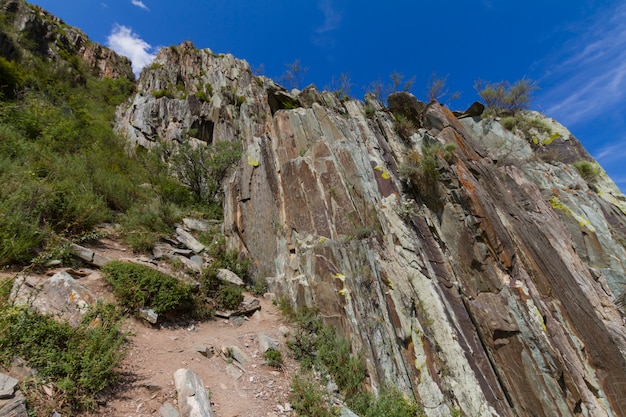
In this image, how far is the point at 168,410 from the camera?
3.77 meters

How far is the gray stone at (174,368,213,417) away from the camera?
382cm

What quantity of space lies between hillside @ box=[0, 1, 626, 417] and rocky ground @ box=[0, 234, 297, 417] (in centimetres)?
112

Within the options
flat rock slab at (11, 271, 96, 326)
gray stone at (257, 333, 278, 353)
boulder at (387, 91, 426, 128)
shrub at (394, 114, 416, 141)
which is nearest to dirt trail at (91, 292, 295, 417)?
gray stone at (257, 333, 278, 353)

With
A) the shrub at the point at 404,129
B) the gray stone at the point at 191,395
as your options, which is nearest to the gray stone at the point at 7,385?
the gray stone at the point at 191,395

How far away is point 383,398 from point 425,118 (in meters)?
12.2

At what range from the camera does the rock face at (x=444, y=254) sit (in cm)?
598

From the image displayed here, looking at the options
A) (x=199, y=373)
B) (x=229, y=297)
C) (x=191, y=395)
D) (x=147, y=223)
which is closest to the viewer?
(x=191, y=395)

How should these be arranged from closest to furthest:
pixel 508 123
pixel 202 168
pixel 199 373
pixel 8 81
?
pixel 199 373, pixel 202 168, pixel 8 81, pixel 508 123

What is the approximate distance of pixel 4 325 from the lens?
3.41 meters

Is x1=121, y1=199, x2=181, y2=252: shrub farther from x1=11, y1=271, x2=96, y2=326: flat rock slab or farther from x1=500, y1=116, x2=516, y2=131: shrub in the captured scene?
x1=500, y1=116, x2=516, y2=131: shrub

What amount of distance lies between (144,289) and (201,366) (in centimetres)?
220

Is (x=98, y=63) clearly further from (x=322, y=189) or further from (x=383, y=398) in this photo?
(x=383, y=398)

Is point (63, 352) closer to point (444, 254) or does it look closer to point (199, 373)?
point (199, 373)

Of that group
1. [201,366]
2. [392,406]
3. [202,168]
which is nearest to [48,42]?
[202,168]
